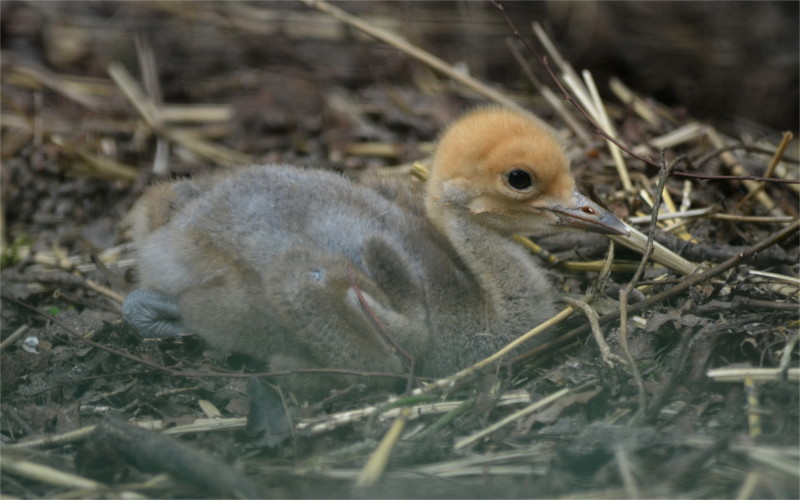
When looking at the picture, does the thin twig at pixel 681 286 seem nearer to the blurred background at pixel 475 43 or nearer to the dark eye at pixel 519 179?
the dark eye at pixel 519 179

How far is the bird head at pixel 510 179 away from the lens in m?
3.07

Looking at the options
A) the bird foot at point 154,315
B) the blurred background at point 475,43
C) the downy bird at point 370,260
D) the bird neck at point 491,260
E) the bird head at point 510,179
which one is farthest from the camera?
the blurred background at point 475,43

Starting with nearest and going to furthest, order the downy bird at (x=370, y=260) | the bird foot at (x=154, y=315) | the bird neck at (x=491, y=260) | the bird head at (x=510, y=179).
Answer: the downy bird at (x=370, y=260) < the bird head at (x=510, y=179) < the bird neck at (x=491, y=260) < the bird foot at (x=154, y=315)

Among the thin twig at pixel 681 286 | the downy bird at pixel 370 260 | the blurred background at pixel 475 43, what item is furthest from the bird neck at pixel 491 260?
the blurred background at pixel 475 43

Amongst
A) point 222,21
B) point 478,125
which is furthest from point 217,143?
point 478,125

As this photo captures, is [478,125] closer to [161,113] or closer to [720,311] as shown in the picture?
[720,311]

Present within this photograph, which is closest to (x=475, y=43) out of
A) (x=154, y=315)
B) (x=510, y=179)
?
(x=510, y=179)

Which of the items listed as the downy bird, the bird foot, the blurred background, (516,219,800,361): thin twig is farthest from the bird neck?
the blurred background

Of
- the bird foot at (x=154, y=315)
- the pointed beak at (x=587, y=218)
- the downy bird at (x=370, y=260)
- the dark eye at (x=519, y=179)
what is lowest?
the bird foot at (x=154, y=315)

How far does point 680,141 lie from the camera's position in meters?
4.43

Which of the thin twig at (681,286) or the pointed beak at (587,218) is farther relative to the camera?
the pointed beak at (587,218)

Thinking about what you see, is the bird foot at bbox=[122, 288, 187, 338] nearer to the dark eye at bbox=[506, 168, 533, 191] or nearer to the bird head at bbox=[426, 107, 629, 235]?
the bird head at bbox=[426, 107, 629, 235]

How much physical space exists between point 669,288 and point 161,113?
3.42 metres

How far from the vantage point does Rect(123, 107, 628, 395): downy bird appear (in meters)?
2.96
